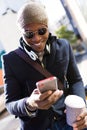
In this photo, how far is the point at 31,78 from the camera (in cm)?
138

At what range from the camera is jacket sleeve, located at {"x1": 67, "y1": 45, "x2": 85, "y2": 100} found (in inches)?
58.7

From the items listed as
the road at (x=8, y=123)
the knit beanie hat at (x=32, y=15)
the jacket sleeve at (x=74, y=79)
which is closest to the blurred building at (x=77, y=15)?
the road at (x=8, y=123)

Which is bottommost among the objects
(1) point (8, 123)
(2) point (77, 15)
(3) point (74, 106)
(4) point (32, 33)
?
(1) point (8, 123)

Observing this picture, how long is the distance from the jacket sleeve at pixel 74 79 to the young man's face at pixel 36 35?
0.73ft

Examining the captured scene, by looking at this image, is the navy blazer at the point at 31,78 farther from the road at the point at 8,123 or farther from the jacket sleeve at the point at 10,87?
the road at the point at 8,123

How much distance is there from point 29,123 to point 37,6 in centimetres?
65

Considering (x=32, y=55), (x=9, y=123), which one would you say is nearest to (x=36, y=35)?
(x=32, y=55)

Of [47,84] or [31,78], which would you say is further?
[31,78]

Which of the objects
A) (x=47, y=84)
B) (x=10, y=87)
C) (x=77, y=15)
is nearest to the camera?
(x=47, y=84)

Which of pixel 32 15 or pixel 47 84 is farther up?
pixel 32 15

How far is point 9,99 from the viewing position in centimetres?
138

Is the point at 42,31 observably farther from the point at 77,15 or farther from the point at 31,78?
the point at 77,15

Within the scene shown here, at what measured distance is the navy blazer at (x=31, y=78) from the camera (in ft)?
4.49

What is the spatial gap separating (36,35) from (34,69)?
0.19 metres
